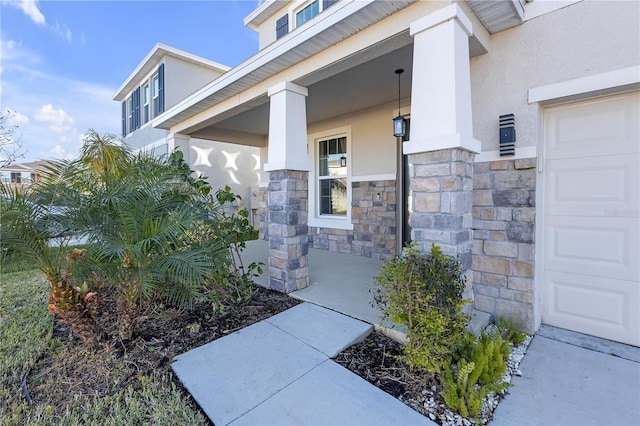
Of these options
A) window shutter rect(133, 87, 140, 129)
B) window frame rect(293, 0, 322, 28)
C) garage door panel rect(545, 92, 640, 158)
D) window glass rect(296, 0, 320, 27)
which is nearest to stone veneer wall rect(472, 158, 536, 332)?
garage door panel rect(545, 92, 640, 158)

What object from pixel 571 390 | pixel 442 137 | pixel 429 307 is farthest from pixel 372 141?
pixel 571 390

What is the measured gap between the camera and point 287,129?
3854 mm

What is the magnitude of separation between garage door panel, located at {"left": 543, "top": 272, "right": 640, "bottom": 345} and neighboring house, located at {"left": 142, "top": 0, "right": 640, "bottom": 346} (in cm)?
1

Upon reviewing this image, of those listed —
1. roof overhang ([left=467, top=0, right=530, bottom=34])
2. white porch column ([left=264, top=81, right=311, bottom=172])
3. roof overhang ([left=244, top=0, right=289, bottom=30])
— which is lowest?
white porch column ([left=264, top=81, right=311, bottom=172])

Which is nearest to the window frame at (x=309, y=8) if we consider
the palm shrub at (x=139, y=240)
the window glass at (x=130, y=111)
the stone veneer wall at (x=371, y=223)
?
the stone veneer wall at (x=371, y=223)

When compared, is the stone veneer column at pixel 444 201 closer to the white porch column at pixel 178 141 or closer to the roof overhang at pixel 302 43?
the roof overhang at pixel 302 43

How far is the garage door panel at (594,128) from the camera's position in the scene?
264cm

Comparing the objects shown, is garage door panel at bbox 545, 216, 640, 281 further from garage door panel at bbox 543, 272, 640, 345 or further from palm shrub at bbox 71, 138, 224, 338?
palm shrub at bbox 71, 138, 224, 338

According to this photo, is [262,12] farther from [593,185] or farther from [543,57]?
[593,185]

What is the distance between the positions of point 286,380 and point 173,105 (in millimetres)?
9347

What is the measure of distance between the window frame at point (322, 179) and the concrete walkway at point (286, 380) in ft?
11.7

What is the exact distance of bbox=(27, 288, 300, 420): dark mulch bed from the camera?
221 centimetres

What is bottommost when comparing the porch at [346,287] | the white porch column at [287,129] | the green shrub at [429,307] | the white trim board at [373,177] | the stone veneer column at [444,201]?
the porch at [346,287]

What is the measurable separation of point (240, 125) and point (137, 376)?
233 inches
